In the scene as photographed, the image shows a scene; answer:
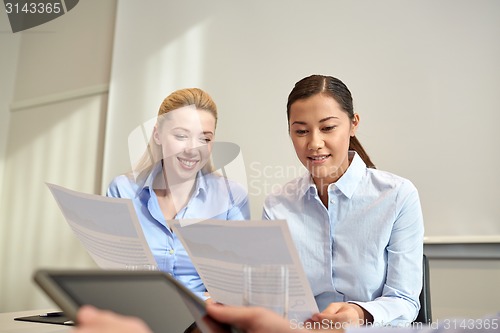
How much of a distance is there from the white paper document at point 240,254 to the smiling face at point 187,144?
89 centimetres

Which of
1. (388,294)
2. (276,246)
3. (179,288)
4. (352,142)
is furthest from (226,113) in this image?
(179,288)

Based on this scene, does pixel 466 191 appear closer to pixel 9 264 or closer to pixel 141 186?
pixel 141 186

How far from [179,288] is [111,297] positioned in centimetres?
9

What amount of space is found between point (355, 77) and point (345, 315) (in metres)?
1.40

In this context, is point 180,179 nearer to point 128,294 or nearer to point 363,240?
point 363,240

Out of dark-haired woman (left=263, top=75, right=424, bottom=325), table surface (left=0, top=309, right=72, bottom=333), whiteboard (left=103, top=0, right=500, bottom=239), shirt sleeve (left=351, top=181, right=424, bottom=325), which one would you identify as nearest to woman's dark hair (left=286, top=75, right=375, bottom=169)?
dark-haired woman (left=263, top=75, right=424, bottom=325)

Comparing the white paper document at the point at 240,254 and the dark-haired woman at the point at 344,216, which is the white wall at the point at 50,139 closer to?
the dark-haired woman at the point at 344,216

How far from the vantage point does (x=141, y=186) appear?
193 centimetres

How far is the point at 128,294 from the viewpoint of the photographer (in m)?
0.61

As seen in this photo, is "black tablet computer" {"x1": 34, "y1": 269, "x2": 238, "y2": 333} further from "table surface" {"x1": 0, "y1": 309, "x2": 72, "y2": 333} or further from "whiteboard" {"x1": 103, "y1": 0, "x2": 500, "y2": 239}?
"whiteboard" {"x1": 103, "y1": 0, "x2": 500, "y2": 239}

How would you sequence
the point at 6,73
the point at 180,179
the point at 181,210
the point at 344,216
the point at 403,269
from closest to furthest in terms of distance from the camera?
the point at 403,269 < the point at 344,216 < the point at 181,210 < the point at 180,179 < the point at 6,73

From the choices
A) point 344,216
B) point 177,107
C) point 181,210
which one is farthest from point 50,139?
point 344,216
